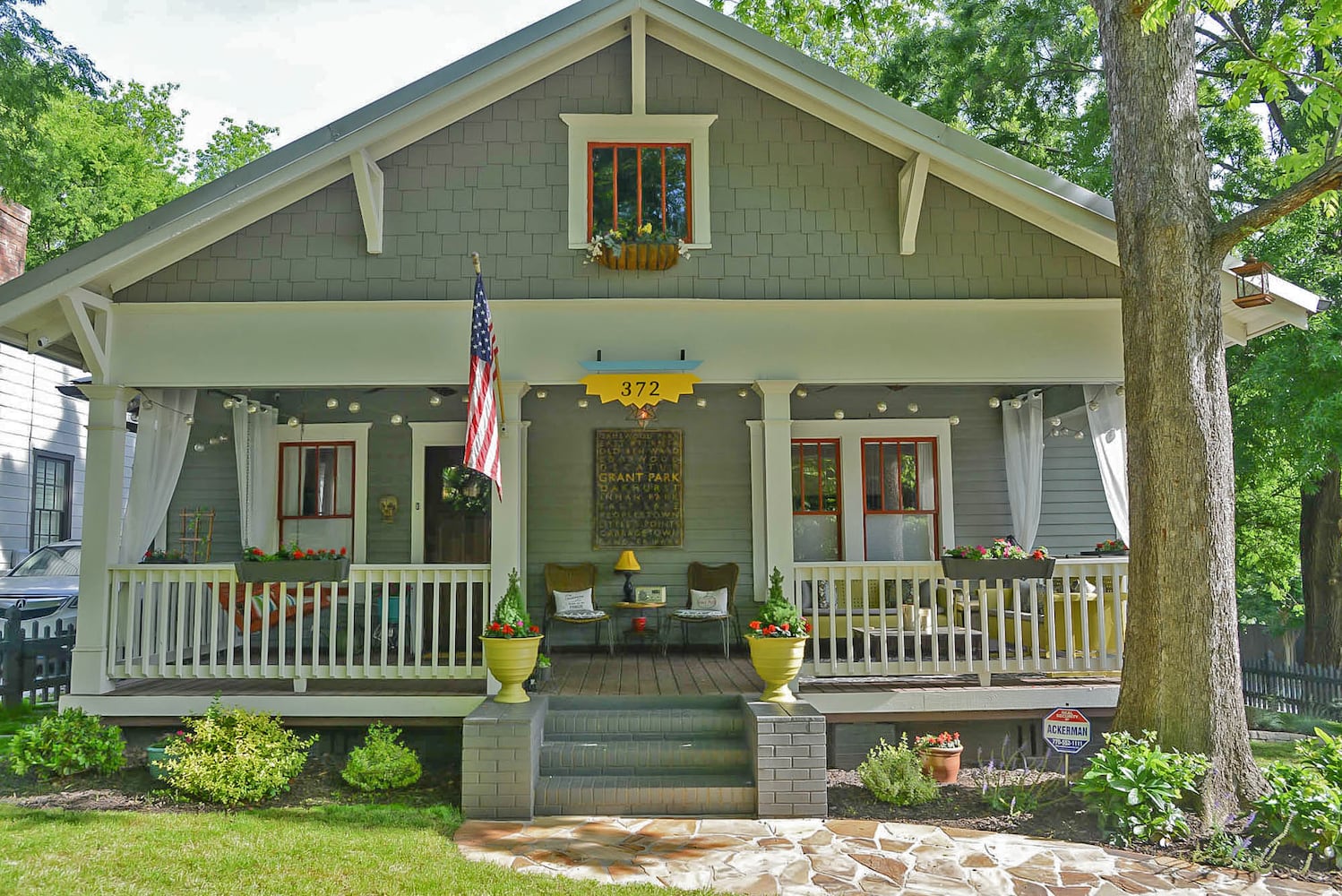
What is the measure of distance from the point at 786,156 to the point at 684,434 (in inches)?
141

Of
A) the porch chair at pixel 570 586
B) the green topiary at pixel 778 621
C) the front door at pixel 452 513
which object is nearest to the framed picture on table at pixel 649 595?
the porch chair at pixel 570 586

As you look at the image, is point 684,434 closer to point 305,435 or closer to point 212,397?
point 305,435

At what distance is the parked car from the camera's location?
34.8 feet

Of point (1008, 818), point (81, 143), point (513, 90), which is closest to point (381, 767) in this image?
point (1008, 818)

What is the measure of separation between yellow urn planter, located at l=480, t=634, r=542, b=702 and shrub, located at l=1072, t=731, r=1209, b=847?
3810 millimetres

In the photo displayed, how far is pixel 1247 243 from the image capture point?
438 inches

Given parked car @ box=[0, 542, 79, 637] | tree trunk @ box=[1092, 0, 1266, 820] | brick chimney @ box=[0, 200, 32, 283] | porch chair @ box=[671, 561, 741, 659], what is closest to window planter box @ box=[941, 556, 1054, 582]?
tree trunk @ box=[1092, 0, 1266, 820]

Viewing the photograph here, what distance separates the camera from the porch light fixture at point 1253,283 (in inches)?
274

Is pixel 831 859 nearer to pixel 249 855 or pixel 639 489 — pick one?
pixel 249 855

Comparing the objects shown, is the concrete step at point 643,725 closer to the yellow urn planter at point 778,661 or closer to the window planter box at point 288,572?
the yellow urn planter at point 778,661

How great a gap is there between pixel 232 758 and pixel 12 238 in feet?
31.9

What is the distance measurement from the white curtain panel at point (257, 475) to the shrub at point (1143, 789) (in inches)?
321

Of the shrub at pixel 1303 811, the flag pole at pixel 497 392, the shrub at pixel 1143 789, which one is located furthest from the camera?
the flag pole at pixel 497 392

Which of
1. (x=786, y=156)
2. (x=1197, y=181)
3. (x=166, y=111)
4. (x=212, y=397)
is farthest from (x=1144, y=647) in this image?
(x=166, y=111)
